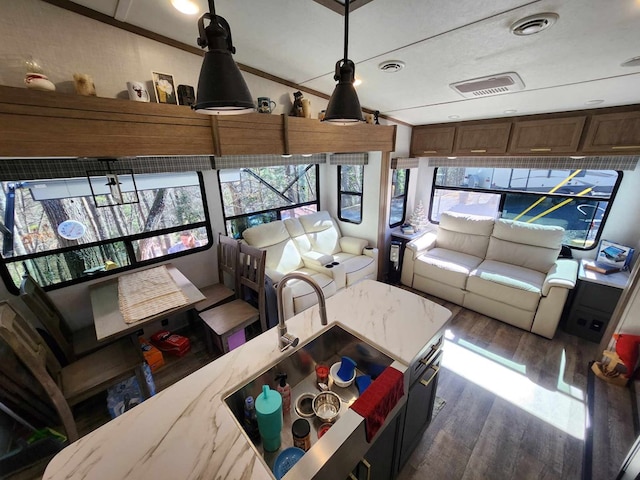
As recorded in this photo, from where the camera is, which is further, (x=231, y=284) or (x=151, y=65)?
(x=231, y=284)

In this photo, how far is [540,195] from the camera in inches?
122

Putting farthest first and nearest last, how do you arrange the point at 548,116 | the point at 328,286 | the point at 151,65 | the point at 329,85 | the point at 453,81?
the point at 328,286 < the point at 548,116 < the point at 329,85 < the point at 453,81 < the point at 151,65

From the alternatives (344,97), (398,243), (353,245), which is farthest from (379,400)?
(398,243)

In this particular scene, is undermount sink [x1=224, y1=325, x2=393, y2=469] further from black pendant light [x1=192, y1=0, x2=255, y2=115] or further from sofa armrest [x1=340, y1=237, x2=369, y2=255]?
sofa armrest [x1=340, y1=237, x2=369, y2=255]

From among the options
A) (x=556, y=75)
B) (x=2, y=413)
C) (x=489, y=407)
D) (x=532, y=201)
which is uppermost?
(x=556, y=75)

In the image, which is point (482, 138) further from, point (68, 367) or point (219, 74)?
point (68, 367)

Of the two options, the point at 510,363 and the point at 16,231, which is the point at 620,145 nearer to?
the point at 510,363

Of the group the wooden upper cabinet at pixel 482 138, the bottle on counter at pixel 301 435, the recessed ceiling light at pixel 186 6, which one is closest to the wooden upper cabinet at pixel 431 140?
the wooden upper cabinet at pixel 482 138

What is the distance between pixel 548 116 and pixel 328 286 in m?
2.90

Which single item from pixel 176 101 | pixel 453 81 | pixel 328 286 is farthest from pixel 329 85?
pixel 328 286

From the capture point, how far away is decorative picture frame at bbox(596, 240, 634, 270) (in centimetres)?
251

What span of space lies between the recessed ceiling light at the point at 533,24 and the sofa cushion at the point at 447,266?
2.41 meters

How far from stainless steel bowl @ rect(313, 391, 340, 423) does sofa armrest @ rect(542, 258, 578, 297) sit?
102 inches

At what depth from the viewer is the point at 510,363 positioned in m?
2.32
